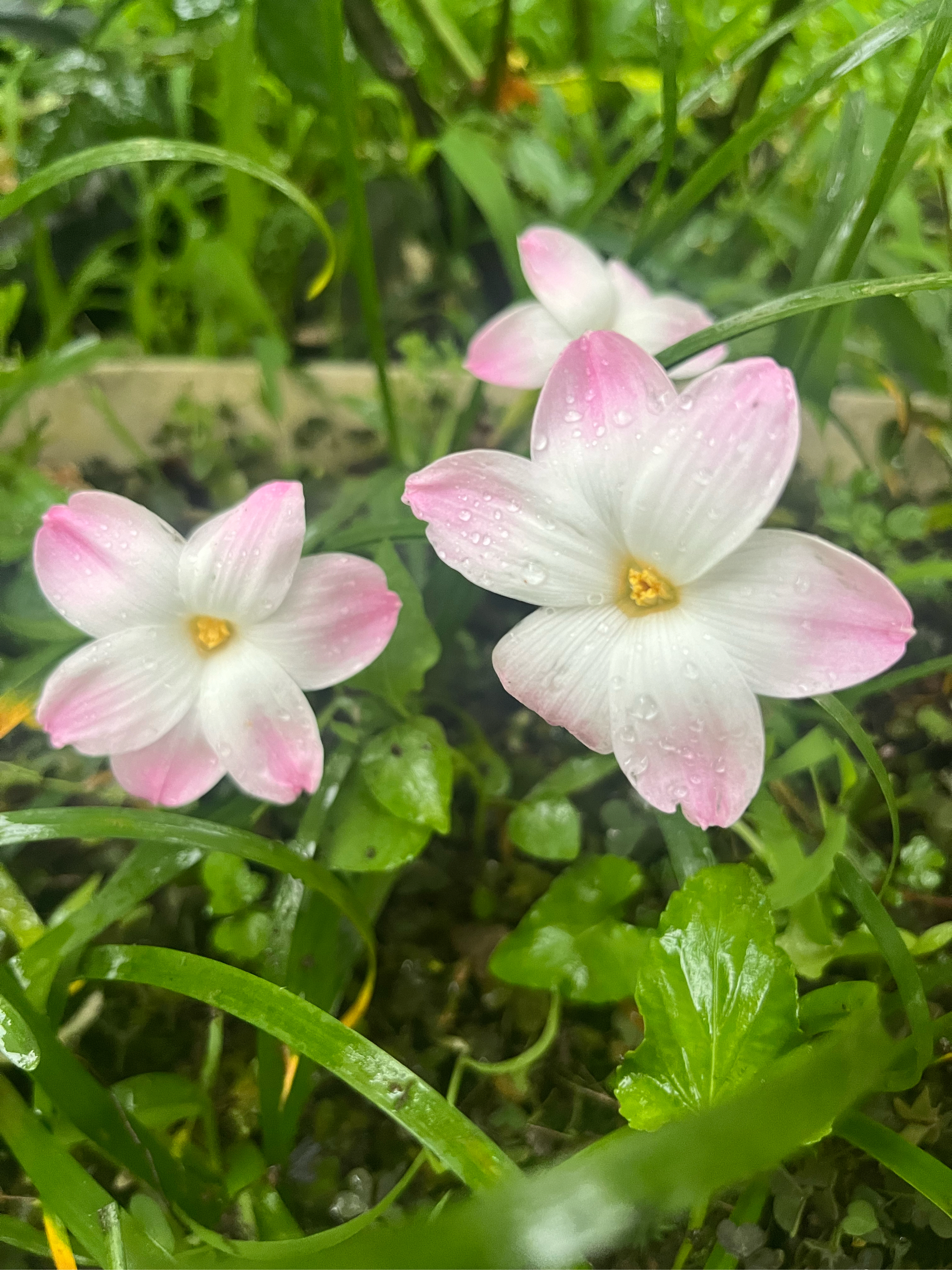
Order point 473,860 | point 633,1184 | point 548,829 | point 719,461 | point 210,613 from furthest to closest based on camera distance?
point 473,860
point 548,829
point 210,613
point 719,461
point 633,1184

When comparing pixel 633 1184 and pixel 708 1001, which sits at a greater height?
pixel 633 1184

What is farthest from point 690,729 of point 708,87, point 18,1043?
point 708,87

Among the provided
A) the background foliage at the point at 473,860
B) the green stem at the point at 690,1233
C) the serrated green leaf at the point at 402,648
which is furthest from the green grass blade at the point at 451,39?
the green stem at the point at 690,1233

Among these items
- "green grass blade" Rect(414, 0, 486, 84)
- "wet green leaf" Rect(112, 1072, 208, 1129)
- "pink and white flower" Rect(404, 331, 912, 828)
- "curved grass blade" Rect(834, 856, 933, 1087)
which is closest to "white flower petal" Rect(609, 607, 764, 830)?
"pink and white flower" Rect(404, 331, 912, 828)

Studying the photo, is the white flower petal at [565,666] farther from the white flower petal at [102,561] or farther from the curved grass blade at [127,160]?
the curved grass blade at [127,160]

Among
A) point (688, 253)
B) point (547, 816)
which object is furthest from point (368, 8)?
point (547, 816)

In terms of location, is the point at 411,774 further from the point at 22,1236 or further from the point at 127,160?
the point at 127,160
